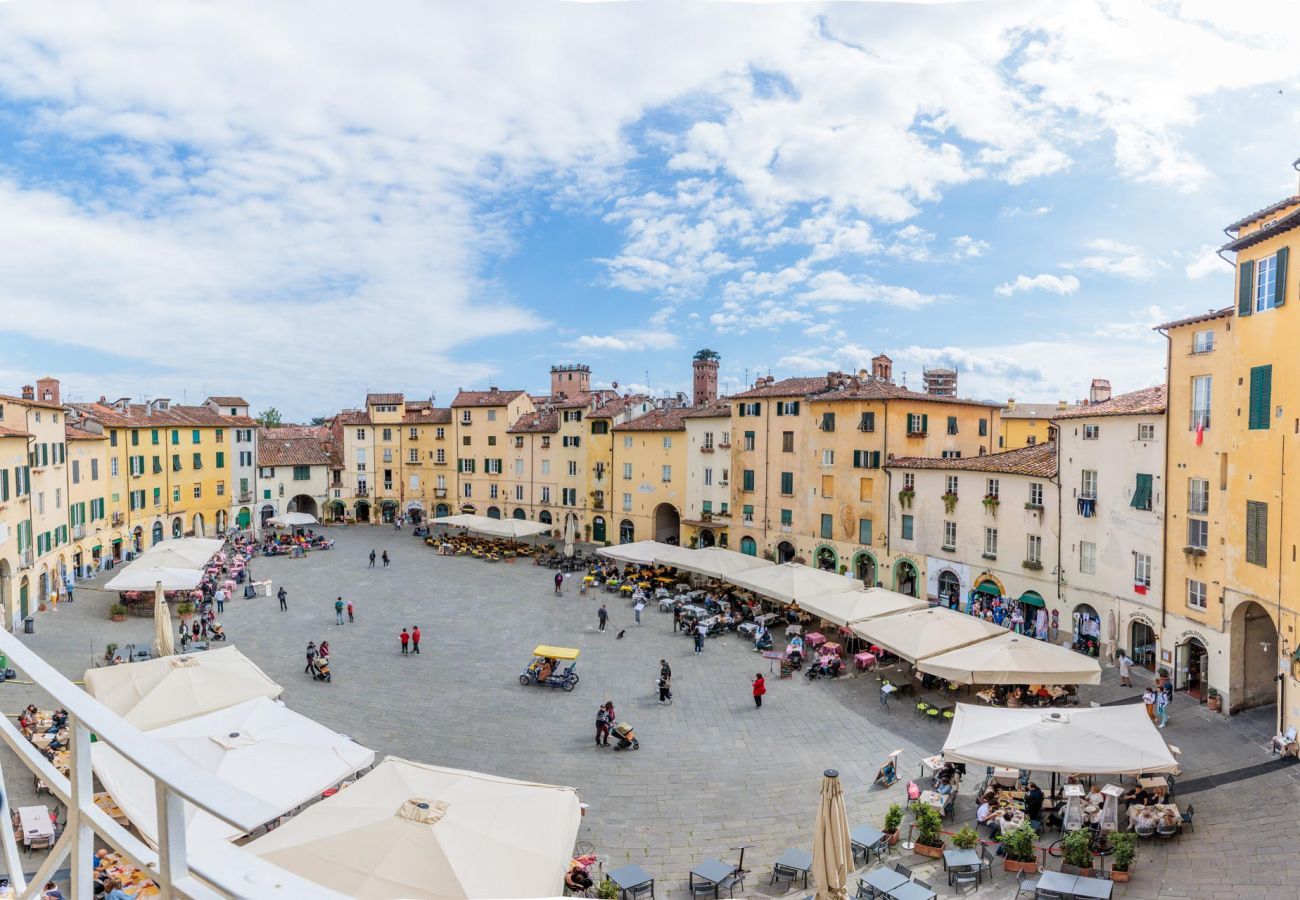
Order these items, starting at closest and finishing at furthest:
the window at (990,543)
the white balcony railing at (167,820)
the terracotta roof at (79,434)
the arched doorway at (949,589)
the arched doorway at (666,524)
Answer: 1. the white balcony railing at (167,820)
2. the window at (990,543)
3. the arched doorway at (949,589)
4. the terracotta roof at (79,434)
5. the arched doorway at (666,524)

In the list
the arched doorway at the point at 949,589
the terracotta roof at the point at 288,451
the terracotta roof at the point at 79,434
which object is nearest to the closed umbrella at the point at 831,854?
the arched doorway at the point at 949,589

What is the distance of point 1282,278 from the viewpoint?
1844 centimetres

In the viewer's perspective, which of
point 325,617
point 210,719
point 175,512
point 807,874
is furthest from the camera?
point 175,512

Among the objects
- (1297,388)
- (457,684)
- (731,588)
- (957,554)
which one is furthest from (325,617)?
(1297,388)

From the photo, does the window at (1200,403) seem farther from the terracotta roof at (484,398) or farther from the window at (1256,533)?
the terracotta roof at (484,398)

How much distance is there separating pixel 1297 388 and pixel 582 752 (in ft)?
61.6

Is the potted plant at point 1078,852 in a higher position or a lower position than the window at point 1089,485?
lower

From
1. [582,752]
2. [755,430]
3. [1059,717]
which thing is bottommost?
[582,752]

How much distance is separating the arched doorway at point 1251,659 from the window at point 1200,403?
17.0 ft

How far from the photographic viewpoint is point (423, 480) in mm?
64625

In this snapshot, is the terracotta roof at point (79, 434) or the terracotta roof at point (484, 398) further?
the terracotta roof at point (484, 398)

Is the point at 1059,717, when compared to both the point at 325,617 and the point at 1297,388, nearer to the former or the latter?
the point at 1297,388

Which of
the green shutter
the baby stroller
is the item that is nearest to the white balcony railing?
the green shutter

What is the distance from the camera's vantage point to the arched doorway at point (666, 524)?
5012 centimetres
